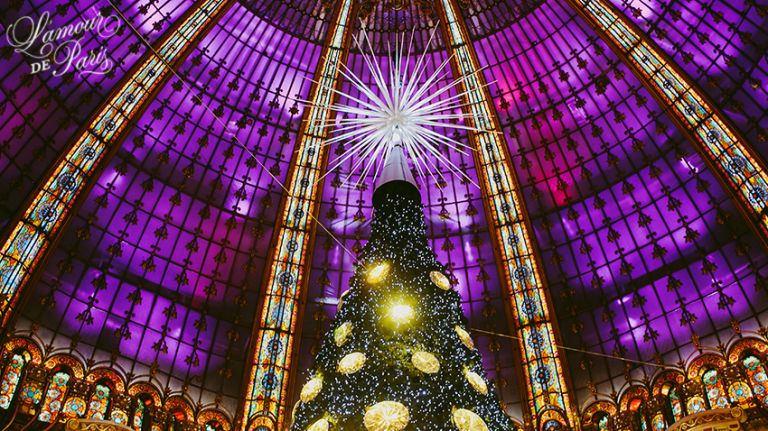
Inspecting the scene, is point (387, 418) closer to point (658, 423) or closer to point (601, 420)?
point (658, 423)

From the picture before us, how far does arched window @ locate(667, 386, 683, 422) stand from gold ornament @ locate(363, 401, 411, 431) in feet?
33.6

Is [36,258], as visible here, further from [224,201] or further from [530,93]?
[530,93]

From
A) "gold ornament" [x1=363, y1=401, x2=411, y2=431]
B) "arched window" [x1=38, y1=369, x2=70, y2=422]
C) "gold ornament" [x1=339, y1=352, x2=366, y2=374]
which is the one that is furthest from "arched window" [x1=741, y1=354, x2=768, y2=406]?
"arched window" [x1=38, y1=369, x2=70, y2=422]

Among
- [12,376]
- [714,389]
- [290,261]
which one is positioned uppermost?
[290,261]

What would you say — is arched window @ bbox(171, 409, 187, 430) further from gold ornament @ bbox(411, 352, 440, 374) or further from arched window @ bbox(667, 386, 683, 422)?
arched window @ bbox(667, 386, 683, 422)

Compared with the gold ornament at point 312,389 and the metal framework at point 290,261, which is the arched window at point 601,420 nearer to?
the metal framework at point 290,261

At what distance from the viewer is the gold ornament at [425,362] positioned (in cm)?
877

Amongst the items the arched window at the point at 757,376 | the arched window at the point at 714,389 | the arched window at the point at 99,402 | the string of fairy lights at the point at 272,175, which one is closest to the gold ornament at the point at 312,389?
the arched window at the point at 99,402

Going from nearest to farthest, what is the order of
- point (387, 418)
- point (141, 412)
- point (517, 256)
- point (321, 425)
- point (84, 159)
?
1. point (387, 418)
2. point (321, 425)
3. point (141, 412)
4. point (84, 159)
5. point (517, 256)

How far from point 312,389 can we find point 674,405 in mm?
10873

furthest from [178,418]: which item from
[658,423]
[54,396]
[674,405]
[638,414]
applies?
[674,405]

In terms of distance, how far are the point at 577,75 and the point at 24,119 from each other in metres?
15.1

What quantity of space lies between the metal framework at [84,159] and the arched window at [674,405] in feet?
49.1

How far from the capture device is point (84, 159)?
18344mm
